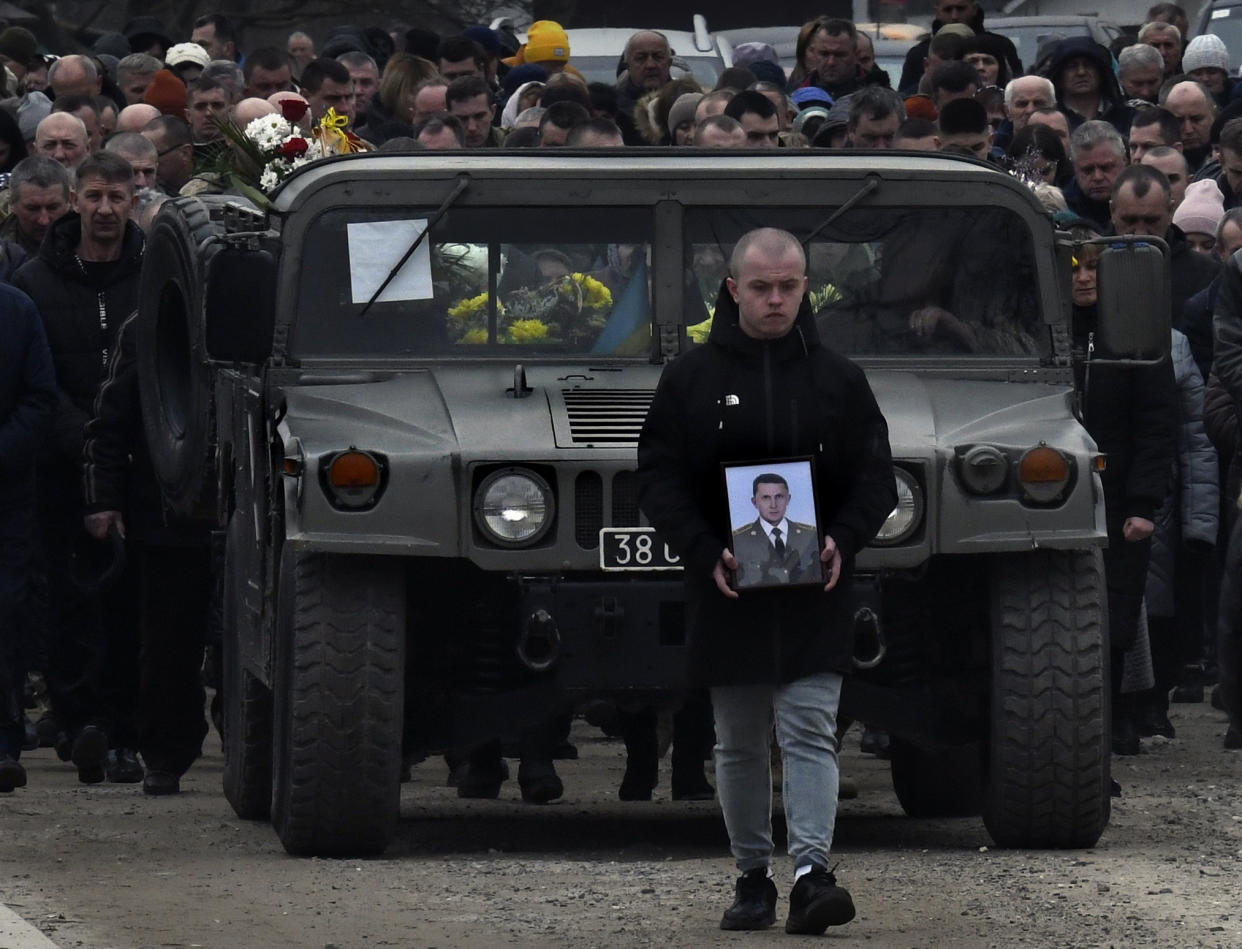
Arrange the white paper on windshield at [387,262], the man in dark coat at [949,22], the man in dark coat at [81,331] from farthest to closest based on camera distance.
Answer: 1. the man in dark coat at [949,22]
2. the man in dark coat at [81,331]
3. the white paper on windshield at [387,262]

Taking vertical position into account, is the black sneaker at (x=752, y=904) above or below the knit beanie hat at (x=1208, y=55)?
below

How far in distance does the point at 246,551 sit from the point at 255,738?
593 millimetres

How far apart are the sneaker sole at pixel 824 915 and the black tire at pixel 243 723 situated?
9.33 ft

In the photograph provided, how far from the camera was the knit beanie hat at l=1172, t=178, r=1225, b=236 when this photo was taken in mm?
13984

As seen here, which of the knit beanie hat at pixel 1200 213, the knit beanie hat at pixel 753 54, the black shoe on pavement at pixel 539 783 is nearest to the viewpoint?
the black shoe on pavement at pixel 539 783

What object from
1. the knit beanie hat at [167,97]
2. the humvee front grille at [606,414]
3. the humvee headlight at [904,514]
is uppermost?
the knit beanie hat at [167,97]

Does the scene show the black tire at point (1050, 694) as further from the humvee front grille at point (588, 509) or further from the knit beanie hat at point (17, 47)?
the knit beanie hat at point (17, 47)

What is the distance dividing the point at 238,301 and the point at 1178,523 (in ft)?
15.7

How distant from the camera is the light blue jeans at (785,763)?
23.8ft

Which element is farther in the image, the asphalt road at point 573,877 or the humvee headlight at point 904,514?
the humvee headlight at point 904,514

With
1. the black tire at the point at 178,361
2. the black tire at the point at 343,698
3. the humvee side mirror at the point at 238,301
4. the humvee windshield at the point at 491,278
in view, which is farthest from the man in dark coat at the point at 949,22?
the black tire at the point at 343,698

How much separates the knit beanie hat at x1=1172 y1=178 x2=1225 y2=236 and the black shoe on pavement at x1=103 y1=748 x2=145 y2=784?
532 cm

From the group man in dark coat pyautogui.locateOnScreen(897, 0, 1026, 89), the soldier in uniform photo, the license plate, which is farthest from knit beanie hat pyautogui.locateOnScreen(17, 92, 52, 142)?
the soldier in uniform photo

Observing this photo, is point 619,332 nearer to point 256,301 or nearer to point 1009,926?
point 256,301
